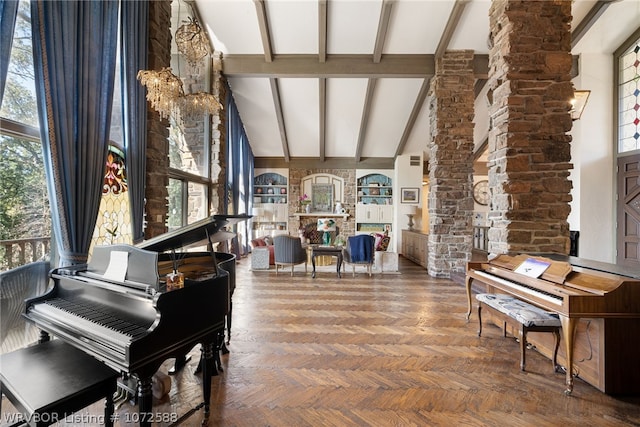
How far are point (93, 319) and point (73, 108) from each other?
190 cm

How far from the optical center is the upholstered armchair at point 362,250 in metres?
5.65

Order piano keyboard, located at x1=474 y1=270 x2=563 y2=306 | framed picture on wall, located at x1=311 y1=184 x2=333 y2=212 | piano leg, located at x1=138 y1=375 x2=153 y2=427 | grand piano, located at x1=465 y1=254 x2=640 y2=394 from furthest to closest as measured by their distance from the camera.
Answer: framed picture on wall, located at x1=311 y1=184 x2=333 y2=212 → piano keyboard, located at x1=474 y1=270 x2=563 y2=306 → grand piano, located at x1=465 y1=254 x2=640 y2=394 → piano leg, located at x1=138 y1=375 x2=153 y2=427

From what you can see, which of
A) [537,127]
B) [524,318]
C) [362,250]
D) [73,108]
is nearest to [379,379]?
[524,318]

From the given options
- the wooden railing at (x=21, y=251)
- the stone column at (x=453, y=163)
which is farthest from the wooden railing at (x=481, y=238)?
the wooden railing at (x=21, y=251)

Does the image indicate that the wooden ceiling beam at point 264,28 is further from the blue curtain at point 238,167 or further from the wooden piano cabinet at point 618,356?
the wooden piano cabinet at point 618,356

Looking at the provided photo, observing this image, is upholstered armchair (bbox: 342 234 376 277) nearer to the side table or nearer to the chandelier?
the side table

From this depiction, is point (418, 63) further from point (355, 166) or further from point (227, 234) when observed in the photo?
point (227, 234)

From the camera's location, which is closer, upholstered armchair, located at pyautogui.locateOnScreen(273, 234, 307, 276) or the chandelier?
the chandelier

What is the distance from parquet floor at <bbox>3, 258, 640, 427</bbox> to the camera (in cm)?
181

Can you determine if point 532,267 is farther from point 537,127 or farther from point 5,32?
point 5,32

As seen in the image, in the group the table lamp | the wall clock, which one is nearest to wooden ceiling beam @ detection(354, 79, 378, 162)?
the table lamp

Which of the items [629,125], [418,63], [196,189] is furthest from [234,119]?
[629,125]

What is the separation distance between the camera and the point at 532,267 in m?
2.45

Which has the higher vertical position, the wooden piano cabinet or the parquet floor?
the wooden piano cabinet
